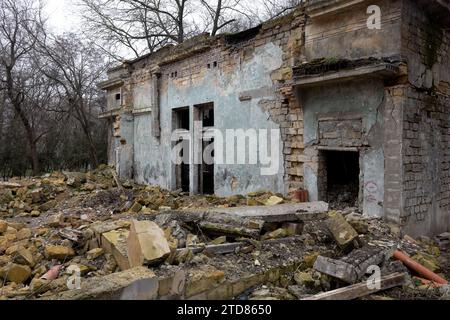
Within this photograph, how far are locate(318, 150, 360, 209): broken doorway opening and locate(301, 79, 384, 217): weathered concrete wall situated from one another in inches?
6.7

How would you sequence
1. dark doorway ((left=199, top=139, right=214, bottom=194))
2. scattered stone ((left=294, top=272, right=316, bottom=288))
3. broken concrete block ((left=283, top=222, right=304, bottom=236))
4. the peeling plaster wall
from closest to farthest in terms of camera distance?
1. scattered stone ((left=294, top=272, right=316, bottom=288))
2. broken concrete block ((left=283, top=222, right=304, bottom=236))
3. the peeling plaster wall
4. dark doorway ((left=199, top=139, right=214, bottom=194))

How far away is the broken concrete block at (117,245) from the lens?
421 centimetres

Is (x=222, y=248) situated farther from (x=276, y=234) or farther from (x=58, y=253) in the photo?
(x=58, y=253)

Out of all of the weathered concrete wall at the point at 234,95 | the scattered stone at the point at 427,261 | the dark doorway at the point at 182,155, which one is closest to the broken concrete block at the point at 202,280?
the scattered stone at the point at 427,261

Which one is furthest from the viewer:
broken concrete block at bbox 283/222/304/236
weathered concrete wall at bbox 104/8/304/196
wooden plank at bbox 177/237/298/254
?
weathered concrete wall at bbox 104/8/304/196

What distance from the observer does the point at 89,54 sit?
62.6ft

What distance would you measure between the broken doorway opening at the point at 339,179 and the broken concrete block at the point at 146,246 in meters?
4.09

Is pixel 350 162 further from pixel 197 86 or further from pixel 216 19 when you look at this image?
pixel 216 19

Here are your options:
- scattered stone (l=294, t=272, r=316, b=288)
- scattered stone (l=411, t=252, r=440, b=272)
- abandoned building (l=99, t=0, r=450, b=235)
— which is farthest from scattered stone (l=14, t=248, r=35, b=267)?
scattered stone (l=411, t=252, r=440, b=272)

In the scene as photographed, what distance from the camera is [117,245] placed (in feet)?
14.7

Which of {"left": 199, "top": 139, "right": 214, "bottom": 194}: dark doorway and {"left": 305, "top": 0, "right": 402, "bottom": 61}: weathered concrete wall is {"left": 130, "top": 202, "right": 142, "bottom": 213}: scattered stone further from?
{"left": 305, "top": 0, "right": 402, "bottom": 61}: weathered concrete wall

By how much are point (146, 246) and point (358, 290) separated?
2447mm

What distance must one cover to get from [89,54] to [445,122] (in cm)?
1779

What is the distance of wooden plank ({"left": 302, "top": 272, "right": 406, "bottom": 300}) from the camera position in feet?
12.0
